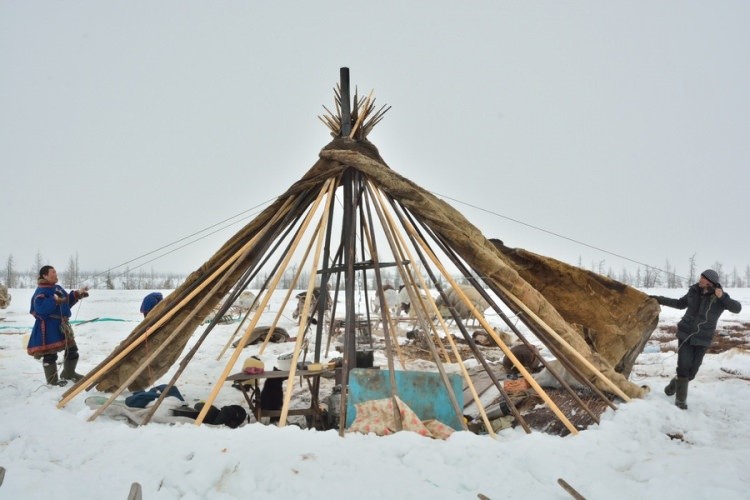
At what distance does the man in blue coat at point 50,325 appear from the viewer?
5.18 meters

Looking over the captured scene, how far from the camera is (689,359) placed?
4328mm

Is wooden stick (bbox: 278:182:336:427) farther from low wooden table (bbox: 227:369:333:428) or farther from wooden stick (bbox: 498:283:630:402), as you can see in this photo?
wooden stick (bbox: 498:283:630:402)

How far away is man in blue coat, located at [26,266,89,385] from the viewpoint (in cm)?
518

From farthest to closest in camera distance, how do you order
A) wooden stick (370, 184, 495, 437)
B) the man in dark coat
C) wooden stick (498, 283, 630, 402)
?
the man in dark coat < wooden stick (498, 283, 630, 402) < wooden stick (370, 184, 495, 437)

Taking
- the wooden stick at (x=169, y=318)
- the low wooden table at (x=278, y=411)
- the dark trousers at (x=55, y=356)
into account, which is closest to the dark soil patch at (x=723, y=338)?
the low wooden table at (x=278, y=411)

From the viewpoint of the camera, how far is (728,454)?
3168mm

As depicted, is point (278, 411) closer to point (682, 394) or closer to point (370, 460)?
point (370, 460)

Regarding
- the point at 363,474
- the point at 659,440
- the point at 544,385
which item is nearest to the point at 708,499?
the point at 659,440

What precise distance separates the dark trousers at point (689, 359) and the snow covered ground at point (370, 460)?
35 centimetres

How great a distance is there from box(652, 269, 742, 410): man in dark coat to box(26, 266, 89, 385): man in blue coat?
21.1 feet

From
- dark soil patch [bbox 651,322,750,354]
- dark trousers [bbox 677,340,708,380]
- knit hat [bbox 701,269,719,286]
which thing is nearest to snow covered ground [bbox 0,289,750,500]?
dark trousers [bbox 677,340,708,380]

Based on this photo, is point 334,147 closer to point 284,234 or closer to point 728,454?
point 284,234

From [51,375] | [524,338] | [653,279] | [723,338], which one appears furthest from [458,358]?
[653,279]

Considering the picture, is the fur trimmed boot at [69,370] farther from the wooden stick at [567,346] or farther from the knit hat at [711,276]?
the knit hat at [711,276]
